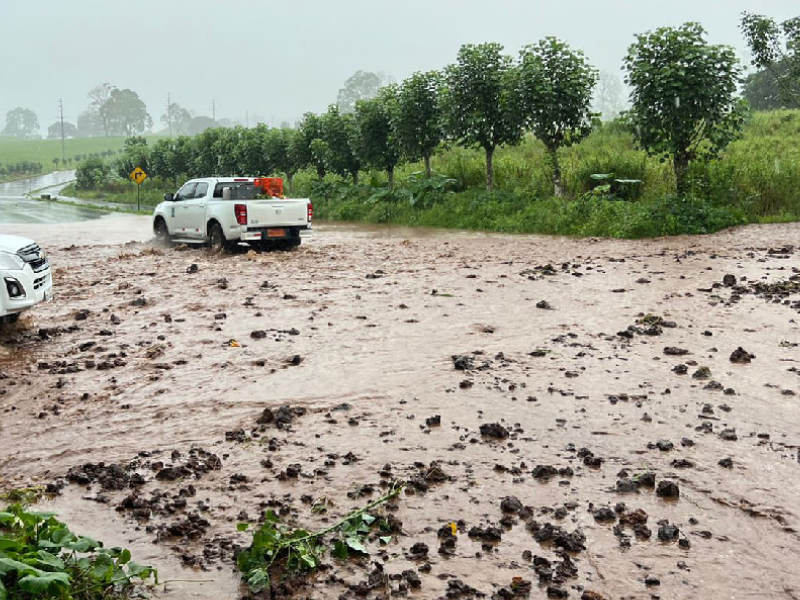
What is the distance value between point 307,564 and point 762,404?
419 centimetres

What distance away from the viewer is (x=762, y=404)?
21.2 ft

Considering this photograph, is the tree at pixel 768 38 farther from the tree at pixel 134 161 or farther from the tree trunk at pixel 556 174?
the tree at pixel 134 161

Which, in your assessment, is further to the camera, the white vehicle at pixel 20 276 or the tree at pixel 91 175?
the tree at pixel 91 175

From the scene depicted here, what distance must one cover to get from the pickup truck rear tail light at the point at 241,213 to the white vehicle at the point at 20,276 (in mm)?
7795

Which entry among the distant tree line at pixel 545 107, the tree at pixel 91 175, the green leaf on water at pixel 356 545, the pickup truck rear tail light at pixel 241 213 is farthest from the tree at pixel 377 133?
the tree at pixel 91 175

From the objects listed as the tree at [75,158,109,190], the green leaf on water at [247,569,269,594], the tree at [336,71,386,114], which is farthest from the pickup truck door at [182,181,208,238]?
the tree at [336,71,386,114]

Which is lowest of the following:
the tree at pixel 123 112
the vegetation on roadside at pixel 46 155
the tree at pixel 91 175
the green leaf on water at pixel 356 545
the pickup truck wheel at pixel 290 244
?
the green leaf on water at pixel 356 545

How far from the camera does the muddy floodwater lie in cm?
419

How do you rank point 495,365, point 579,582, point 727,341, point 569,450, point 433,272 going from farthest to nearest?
1. point 433,272
2. point 727,341
3. point 495,365
4. point 569,450
5. point 579,582

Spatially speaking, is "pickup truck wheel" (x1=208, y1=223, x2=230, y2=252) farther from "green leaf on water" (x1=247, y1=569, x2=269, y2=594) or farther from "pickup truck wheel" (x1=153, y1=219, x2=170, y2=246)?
"green leaf on water" (x1=247, y1=569, x2=269, y2=594)

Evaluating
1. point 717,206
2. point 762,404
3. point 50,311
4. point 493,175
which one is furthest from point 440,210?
point 762,404

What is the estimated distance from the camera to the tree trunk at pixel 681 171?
18.6m

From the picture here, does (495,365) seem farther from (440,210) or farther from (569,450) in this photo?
(440,210)

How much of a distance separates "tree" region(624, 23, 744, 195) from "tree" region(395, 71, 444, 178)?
9.24 m
